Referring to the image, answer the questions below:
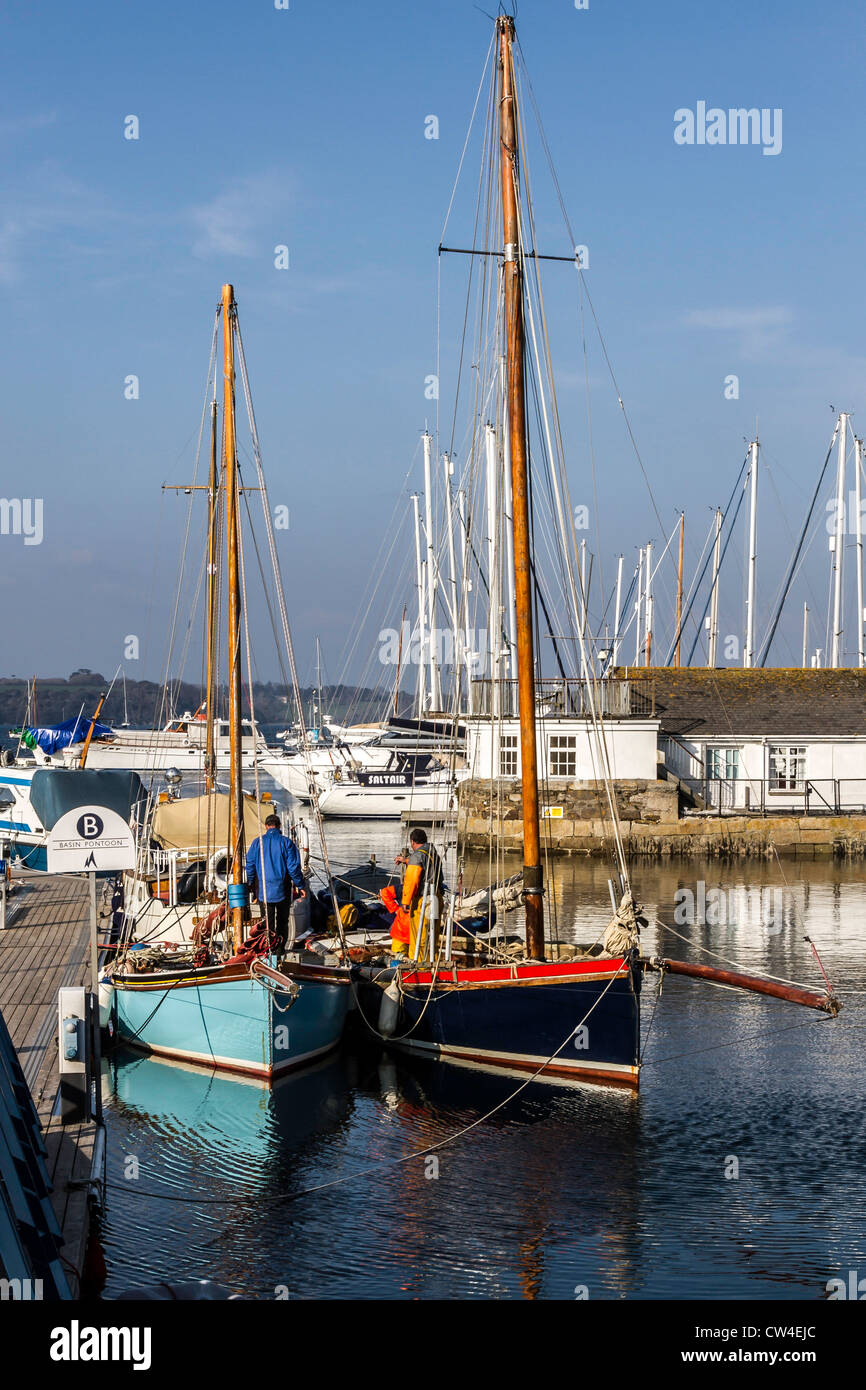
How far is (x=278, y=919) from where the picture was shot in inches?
719

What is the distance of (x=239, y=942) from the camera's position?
58.7 ft

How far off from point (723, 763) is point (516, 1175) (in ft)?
117

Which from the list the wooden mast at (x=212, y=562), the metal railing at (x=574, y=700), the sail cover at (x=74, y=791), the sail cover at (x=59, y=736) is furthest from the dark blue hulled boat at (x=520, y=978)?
the sail cover at (x=59, y=736)

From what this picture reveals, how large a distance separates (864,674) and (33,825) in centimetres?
3239

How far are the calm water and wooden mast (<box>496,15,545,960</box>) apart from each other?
2.94 m

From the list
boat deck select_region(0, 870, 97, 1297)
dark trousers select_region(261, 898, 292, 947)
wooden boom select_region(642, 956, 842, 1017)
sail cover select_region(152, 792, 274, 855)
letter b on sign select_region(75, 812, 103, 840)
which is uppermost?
letter b on sign select_region(75, 812, 103, 840)

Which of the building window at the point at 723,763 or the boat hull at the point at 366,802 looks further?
the boat hull at the point at 366,802

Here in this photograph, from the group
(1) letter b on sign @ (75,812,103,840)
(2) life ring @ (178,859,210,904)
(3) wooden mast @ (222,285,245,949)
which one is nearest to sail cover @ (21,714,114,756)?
(2) life ring @ (178,859,210,904)

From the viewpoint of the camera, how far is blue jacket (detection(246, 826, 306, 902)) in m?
17.8

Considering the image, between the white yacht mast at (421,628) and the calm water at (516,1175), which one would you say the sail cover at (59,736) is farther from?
the calm water at (516,1175)

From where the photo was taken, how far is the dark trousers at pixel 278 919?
58.2 ft

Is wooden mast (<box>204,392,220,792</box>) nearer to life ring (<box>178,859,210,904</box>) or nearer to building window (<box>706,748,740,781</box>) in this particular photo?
life ring (<box>178,859,210,904</box>)
